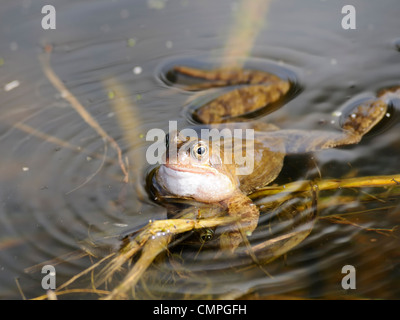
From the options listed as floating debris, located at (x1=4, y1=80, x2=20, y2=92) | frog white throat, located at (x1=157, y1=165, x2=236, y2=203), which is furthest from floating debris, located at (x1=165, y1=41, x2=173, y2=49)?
frog white throat, located at (x1=157, y1=165, x2=236, y2=203)

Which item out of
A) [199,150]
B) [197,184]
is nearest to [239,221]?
[197,184]

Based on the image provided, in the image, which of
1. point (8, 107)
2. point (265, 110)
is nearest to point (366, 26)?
point (265, 110)

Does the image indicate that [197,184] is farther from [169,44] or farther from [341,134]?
[169,44]

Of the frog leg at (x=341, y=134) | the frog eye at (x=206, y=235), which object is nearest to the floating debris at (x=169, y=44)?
the frog leg at (x=341, y=134)

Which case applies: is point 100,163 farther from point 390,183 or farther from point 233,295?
point 390,183

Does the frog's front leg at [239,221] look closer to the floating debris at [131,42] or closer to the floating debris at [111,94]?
the floating debris at [111,94]

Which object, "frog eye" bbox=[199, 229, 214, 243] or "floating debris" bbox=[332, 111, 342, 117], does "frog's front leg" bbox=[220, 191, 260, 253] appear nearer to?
"frog eye" bbox=[199, 229, 214, 243]
